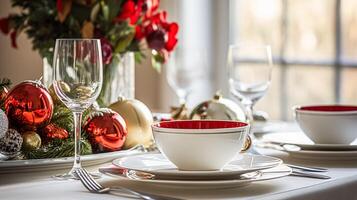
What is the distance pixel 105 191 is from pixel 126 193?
0.03 meters

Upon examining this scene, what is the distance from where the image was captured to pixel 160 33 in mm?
1707

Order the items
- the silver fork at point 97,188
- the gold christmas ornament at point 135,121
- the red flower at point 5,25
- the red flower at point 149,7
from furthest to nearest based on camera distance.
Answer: the red flower at point 5,25, the red flower at point 149,7, the gold christmas ornament at point 135,121, the silver fork at point 97,188

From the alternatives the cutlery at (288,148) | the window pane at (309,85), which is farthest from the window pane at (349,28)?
the cutlery at (288,148)

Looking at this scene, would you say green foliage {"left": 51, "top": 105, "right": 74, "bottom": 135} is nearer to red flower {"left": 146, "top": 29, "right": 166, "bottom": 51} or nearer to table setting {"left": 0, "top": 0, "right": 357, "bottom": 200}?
table setting {"left": 0, "top": 0, "right": 357, "bottom": 200}

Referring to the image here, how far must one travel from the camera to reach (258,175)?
102cm

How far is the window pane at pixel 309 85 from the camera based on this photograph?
2.76 meters

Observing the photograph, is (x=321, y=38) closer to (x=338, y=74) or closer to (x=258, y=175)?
(x=338, y=74)

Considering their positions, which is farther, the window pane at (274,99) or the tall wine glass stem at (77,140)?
the window pane at (274,99)

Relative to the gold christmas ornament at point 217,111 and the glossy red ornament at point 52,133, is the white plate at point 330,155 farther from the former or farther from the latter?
the glossy red ornament at point 52,133

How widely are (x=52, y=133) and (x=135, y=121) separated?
189mm

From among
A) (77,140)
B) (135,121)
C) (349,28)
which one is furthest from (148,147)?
(349,28)

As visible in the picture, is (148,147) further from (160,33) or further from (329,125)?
(160,33)

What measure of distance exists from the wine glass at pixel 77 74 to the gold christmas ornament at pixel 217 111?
0.44 m

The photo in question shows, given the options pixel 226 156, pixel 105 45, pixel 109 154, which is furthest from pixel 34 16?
pixel 226 156
